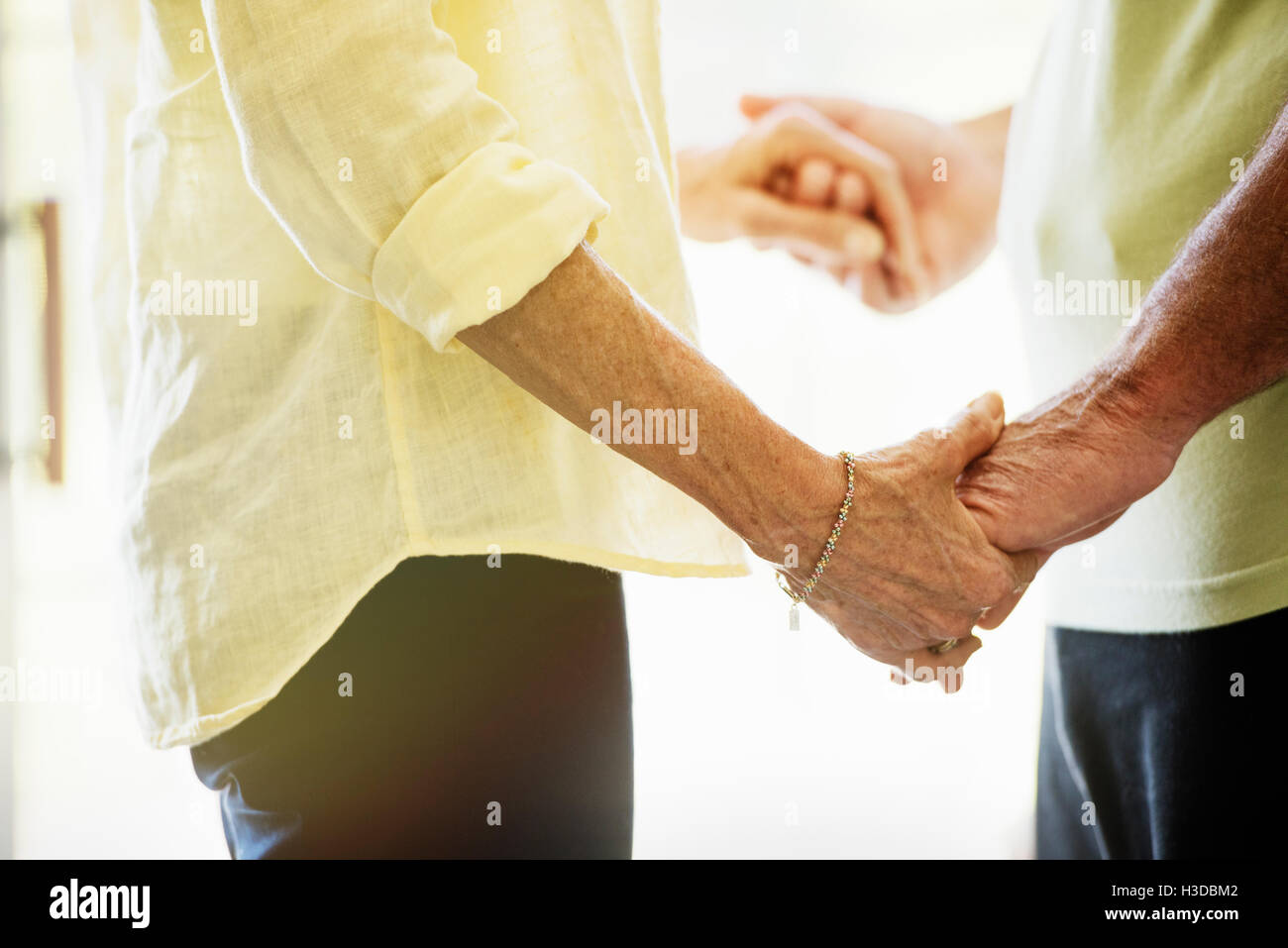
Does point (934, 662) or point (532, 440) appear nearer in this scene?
point (532, 440)

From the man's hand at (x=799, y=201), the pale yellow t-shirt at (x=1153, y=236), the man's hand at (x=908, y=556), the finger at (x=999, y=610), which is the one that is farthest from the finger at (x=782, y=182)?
the finger at (x=999, y=610)

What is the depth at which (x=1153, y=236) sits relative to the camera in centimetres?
69

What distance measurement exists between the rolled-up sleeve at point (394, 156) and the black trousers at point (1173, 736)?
1.87ft

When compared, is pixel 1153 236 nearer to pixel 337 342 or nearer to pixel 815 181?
pixel 815 181

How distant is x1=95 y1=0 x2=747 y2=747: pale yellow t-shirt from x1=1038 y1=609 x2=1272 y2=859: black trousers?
0.43 metres

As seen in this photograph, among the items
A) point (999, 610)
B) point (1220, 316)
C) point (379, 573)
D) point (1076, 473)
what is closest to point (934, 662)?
point (999, 610)

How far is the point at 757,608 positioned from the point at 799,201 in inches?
32.7

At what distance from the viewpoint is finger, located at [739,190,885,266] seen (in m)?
0.95

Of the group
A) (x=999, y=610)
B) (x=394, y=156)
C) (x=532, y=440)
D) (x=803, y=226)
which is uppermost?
(x=803, y=226)

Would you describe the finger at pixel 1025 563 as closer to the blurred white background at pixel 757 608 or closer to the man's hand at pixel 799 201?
the man's hand at pixel 799 201
